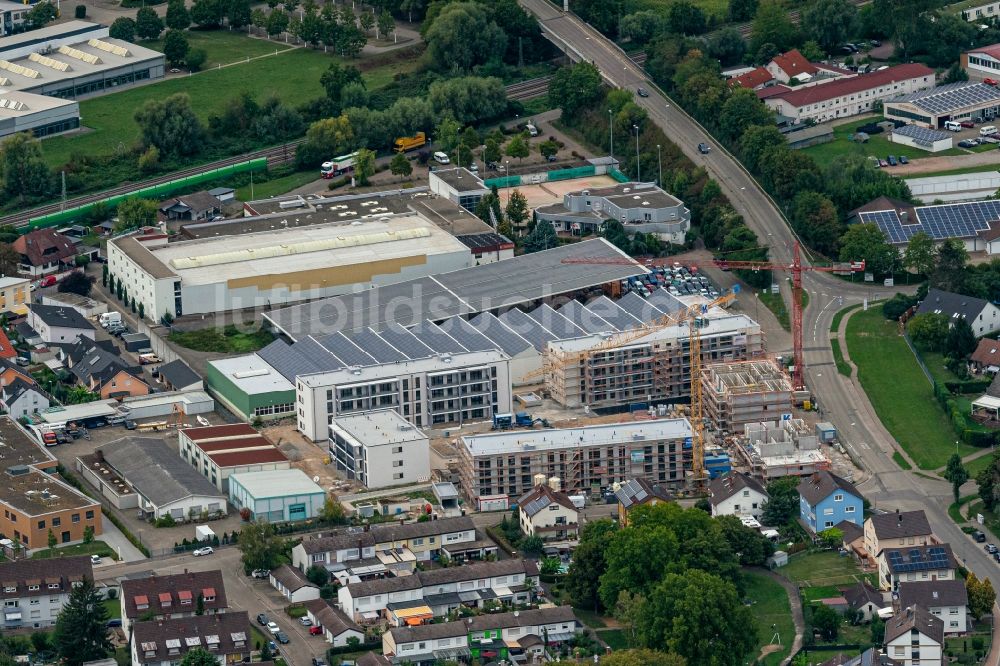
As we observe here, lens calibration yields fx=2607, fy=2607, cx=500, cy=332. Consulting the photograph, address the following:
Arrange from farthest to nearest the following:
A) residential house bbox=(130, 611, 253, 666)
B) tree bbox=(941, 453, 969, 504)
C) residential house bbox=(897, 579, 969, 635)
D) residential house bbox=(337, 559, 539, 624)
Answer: tree bbox=(941, 453, 969, 504) → residential house bbox=(337, 559, 539, 624) → residential house bbox=(897, 579, 969, 635) → residential house bbox=(130, 611, 253, 666)

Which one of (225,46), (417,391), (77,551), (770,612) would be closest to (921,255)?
(417,391)

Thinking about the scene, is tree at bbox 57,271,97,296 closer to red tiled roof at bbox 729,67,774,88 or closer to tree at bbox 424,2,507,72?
tree at bbox 424,2,507,72

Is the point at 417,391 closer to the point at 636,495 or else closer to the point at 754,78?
the point at 636,495

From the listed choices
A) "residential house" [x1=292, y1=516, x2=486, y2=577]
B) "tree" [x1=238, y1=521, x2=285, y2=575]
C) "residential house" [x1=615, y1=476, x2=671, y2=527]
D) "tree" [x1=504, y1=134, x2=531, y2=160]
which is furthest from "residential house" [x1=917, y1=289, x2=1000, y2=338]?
"tree" [x1=238, y1=521, x2=285, y2=575]

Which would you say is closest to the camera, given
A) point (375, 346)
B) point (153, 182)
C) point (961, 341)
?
point (961, 341)

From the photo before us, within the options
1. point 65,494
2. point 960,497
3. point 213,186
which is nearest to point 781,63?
point 213,186
